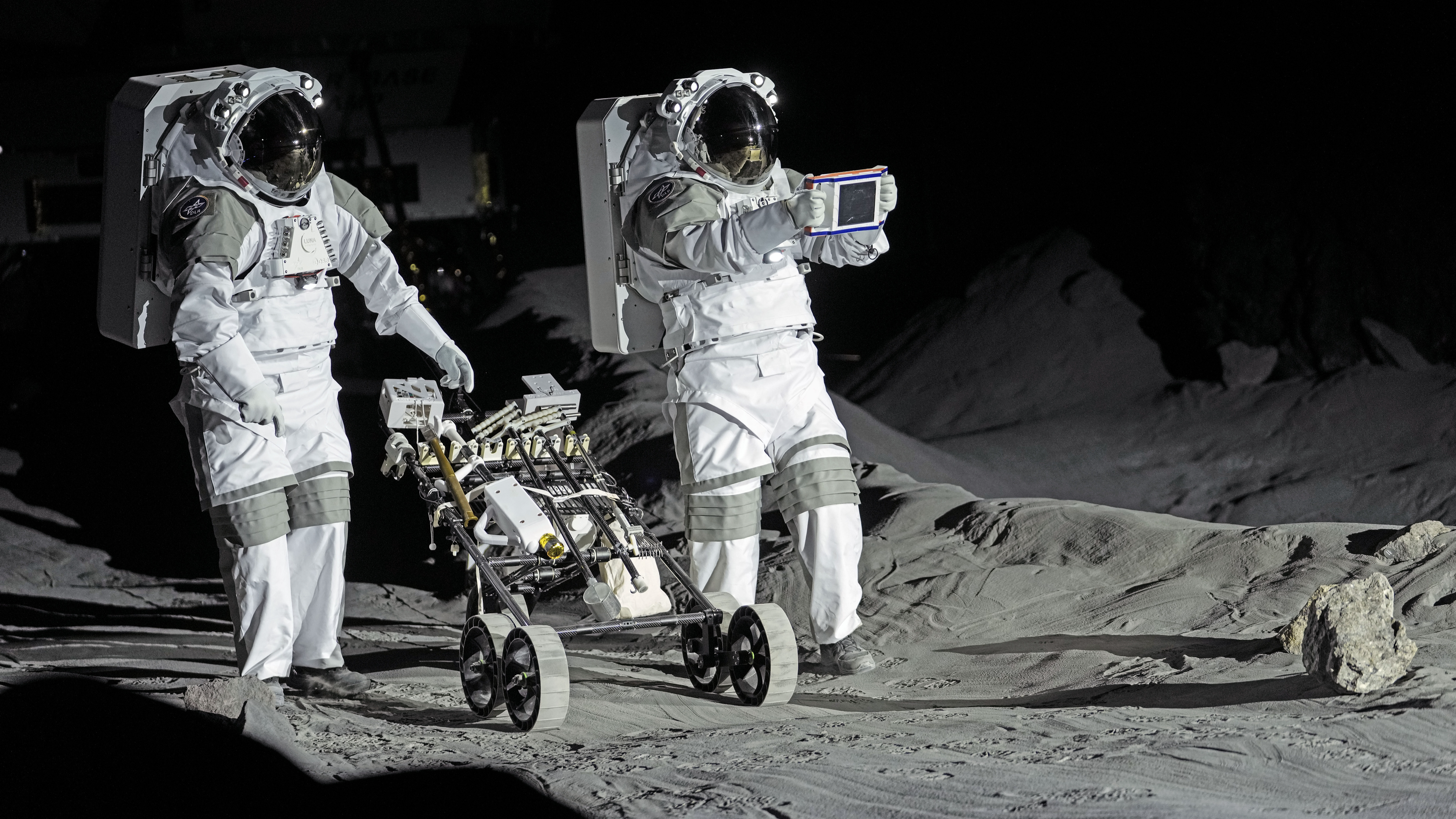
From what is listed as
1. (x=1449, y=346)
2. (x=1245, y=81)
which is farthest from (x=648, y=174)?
(x=1245, y=81)

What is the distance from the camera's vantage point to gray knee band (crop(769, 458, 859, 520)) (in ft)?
13.8

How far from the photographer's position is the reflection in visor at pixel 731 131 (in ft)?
13.5

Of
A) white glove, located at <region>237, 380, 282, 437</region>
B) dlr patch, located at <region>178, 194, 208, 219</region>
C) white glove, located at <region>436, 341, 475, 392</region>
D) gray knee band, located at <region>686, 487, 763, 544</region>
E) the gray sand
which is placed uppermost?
dlr patch, located at <region>178, 194, 208, 219</region>

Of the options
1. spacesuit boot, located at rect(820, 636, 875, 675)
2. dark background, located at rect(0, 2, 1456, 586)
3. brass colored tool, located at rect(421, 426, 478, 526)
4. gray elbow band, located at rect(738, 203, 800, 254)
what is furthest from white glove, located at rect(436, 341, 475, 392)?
dark background, located at rect(0, 2, 1456, 586)

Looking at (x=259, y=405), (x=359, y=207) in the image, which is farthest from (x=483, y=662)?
(x=359, y=207)

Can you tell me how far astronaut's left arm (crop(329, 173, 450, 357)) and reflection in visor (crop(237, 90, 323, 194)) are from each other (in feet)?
1.14

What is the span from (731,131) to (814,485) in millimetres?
1072

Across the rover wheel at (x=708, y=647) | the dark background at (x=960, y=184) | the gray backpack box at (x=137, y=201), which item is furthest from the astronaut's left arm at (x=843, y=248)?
the dark background at (x=960, y=184)

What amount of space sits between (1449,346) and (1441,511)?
7.55 ft

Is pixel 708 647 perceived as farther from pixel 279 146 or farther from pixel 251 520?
pixel 279 146

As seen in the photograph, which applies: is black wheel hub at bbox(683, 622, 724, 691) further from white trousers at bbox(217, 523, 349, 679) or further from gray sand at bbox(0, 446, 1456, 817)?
white trousers at bbox(217, 523, 349, 679)

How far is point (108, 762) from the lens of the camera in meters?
3.11

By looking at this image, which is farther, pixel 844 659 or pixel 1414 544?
pixel 1414 544

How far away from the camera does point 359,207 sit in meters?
4.46
